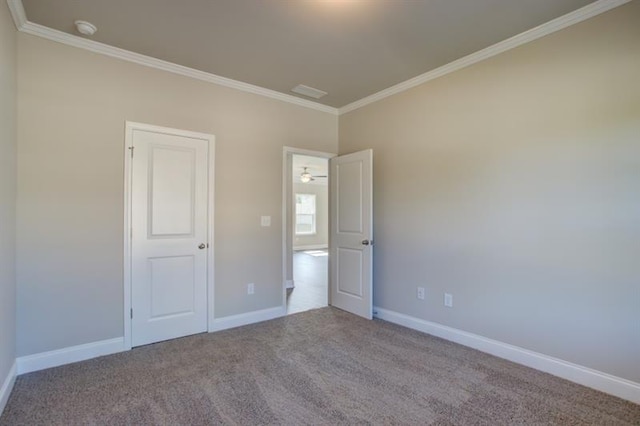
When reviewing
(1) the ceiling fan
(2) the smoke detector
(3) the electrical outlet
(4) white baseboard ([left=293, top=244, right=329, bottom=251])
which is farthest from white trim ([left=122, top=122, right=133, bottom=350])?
(4) white baseboard ([left=293, top=244, right=329, bottom=251])

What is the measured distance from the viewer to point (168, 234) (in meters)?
3.23

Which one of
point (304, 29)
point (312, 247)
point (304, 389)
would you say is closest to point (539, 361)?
point (304, 389)

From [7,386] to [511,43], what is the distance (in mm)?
4622

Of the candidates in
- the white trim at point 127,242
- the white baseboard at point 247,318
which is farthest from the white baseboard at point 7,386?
the white baseboard at point 247,318

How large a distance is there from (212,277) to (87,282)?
3.61 ft

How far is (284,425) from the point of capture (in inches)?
76.5

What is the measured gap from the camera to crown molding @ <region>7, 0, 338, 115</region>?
2.47m

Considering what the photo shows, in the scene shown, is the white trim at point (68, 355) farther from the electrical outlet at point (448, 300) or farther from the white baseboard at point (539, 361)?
the electrical outlet at point (448, 300)

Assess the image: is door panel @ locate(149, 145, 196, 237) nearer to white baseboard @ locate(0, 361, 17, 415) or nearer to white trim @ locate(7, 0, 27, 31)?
white trim @ locate(7, 0, 27, 31)

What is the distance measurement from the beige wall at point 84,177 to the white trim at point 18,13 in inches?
4.4

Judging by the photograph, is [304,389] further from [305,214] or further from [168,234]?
[305,214]

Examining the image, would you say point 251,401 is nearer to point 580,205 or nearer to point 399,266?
point 399,266

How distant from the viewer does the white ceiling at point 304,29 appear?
91.0 inches

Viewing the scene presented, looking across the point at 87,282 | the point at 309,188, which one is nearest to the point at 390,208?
the point at 87,282
